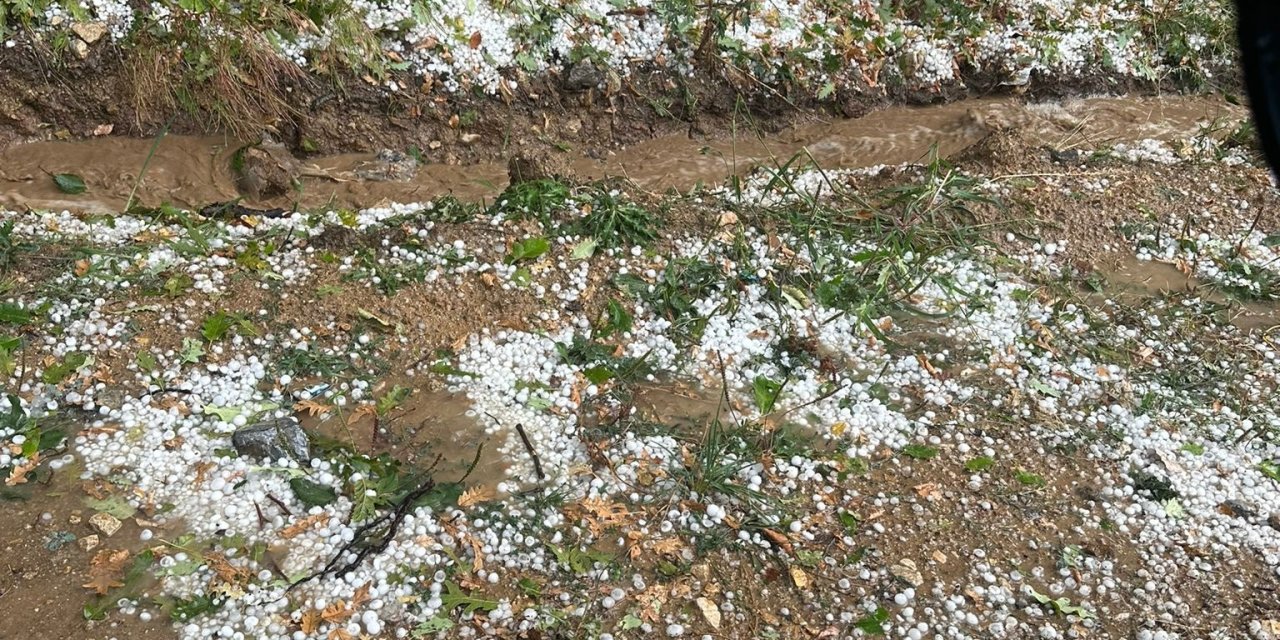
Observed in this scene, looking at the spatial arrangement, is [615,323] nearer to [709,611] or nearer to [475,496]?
[475,496]

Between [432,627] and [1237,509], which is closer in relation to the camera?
[432,627]

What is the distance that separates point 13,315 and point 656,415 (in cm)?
256

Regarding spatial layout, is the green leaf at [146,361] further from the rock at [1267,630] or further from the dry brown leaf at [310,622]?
the rock at [1267,630]

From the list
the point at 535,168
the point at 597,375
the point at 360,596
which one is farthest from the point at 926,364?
the point at 360,596

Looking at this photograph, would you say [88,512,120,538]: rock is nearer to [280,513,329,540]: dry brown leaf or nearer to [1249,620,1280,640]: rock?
[280,513,329,540]: dry brown leaf

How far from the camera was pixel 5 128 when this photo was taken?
18.4 feet

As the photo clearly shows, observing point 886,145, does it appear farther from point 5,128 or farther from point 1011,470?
point 5,128

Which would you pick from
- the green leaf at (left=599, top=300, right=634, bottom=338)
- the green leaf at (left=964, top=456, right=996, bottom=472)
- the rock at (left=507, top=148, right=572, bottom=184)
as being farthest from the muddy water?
the green leaf at (left=964, top=456, right=996, bottom=472)

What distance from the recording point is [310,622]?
2693mm

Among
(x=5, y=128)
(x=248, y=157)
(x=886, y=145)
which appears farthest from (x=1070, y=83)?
(x=5, y=128)

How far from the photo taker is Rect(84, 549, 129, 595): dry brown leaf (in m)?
2.74

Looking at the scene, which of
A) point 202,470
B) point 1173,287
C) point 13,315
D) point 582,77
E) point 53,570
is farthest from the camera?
point 582,77

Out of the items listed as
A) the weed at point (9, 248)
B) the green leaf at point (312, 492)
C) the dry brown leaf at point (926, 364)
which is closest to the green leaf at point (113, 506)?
the green leaf at point (312, 492)

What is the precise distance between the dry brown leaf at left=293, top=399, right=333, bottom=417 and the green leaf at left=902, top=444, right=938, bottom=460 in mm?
2202
